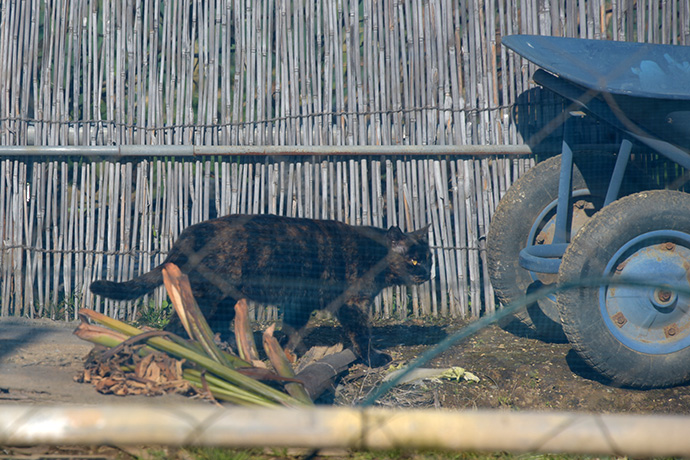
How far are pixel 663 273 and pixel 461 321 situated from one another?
154cm

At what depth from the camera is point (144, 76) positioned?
417cm

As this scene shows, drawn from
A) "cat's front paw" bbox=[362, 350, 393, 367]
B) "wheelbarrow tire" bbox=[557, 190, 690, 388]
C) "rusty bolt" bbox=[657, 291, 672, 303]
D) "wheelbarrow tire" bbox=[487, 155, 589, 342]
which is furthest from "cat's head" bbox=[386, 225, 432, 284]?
"rusty bolt" bbox=[657, 291, 672, 303]

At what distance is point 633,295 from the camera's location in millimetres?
2988

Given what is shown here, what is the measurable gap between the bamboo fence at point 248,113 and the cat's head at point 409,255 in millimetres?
272

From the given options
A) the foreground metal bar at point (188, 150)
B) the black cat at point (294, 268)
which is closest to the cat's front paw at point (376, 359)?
the black cat at point (294, 268)

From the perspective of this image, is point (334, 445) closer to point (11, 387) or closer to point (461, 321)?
point (11, 387)

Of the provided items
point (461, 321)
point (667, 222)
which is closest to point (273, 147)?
point (461, 321)

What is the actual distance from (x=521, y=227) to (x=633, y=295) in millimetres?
866

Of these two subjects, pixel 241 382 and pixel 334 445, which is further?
pixel 241 382

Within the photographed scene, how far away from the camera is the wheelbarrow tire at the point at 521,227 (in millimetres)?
3668

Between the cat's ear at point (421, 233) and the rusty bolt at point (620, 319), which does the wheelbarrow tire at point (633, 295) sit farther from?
the cat's ear at point (421, 233)

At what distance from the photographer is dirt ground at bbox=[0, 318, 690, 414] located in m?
2.41

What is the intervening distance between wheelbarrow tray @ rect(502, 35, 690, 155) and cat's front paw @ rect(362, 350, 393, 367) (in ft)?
6.21

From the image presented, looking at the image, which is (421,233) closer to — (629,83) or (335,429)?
(629,83)
